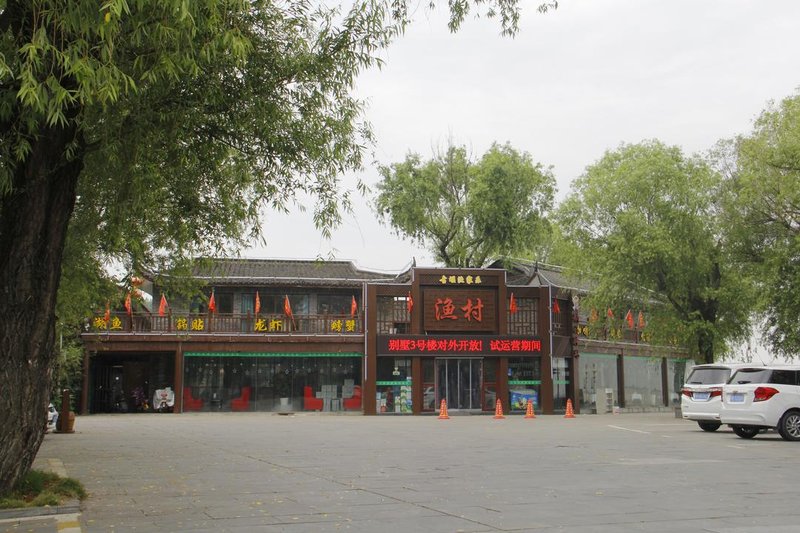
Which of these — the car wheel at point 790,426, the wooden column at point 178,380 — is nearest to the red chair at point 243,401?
the wooden column at point 178,380

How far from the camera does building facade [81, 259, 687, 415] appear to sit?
36219mm

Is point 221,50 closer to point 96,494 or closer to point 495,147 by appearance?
point 96,494

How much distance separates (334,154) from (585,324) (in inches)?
1197

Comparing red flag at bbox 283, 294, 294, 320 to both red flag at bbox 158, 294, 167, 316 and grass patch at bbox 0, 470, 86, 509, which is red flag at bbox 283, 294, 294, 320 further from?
grass patch at bbox 0, 470, 86, 509

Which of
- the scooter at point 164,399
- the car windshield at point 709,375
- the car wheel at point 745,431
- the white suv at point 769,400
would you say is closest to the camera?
the white suv at point 769,400

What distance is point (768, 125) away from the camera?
84.8 ft

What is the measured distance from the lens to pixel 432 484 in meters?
10.5

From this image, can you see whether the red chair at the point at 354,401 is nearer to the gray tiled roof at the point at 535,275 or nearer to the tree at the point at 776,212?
the gray tiled roof at the point at 535,275

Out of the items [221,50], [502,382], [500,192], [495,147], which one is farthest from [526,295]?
[221,50]

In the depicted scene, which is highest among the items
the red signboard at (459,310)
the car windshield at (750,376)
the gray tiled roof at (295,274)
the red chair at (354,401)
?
the gray tiled roof at (295,274)

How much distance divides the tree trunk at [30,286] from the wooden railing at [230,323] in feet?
89.0

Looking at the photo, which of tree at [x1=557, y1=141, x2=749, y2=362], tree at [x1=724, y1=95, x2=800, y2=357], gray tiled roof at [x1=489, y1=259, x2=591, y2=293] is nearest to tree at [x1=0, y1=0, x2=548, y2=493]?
tree at [x1=724, y1=95, x2=800, y2=357]

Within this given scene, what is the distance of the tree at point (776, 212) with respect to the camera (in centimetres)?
2438

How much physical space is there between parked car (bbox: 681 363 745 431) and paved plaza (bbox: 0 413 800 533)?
7.10ft
